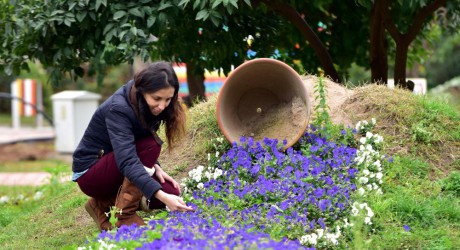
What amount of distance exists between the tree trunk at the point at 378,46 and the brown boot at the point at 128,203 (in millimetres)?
3088

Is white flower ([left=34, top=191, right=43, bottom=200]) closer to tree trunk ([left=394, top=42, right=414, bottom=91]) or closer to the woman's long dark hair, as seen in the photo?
the woman's long dark hair

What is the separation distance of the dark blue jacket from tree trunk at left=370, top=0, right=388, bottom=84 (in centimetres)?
301

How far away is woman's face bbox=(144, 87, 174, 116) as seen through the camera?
13.7ft

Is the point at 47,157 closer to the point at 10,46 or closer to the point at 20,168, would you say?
the point at 20,168

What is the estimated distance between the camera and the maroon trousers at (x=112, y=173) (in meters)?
4.45

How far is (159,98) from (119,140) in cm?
34

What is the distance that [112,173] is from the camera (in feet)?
14.6

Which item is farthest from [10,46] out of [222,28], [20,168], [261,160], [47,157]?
[47,157]

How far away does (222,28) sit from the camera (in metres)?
6.30

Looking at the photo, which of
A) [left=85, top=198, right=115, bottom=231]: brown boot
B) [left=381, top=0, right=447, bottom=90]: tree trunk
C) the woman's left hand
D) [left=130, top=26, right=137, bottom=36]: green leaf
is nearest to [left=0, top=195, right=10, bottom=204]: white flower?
[left=85, top=198, right=115, bottom=231]: brown boot

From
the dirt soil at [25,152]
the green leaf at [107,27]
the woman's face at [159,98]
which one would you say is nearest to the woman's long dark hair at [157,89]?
the woman's face at [159,98]

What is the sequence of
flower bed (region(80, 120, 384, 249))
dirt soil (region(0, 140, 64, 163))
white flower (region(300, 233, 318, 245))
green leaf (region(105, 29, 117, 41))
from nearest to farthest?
flower bed (region(80, 120, 384, 249)), white flower (region(300, 233, 318, 245)), green leaf (region(105, 29, 117, 41)), dirt soil (region(0, 140, 64, 163))

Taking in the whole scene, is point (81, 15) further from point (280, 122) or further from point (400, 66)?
point (400, 66)

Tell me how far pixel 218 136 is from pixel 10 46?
2.23 m
